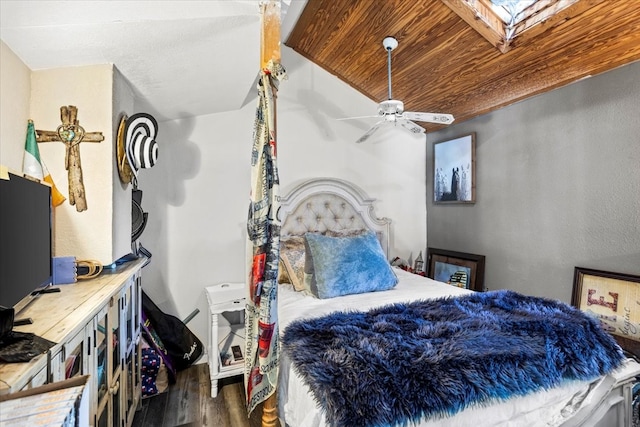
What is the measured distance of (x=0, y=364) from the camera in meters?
0.80

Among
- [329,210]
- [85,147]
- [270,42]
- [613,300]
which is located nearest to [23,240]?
[85,147]

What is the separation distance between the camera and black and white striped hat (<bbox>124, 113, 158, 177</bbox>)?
1.95m

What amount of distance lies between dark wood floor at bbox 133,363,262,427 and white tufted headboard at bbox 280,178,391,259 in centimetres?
135

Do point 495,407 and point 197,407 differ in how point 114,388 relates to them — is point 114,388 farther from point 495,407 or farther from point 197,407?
point 495,407

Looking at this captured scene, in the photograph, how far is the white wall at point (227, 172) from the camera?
293cm

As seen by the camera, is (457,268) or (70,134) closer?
(70,134)

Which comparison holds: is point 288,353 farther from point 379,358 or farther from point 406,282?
point 406,282

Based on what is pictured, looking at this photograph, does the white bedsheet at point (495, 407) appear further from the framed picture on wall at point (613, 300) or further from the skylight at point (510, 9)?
the skylight at point (510, 9)

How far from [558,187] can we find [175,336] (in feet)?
10.4

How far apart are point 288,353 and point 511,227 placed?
2.29 metres

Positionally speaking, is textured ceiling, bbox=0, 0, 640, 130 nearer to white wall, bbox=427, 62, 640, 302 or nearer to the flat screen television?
white wall, bbox=427, 62, 640, 302

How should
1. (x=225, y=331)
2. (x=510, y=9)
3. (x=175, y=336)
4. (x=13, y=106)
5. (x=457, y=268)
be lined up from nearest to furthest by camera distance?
1. (x=13, y=106)
2. (x=510, y=9)
3. (x=175, y=336)
4. (x=225, y=331)
5. (x=457, y=268)

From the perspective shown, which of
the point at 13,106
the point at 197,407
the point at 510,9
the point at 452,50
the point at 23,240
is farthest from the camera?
the point at 452,50

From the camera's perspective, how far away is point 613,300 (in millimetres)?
2195
